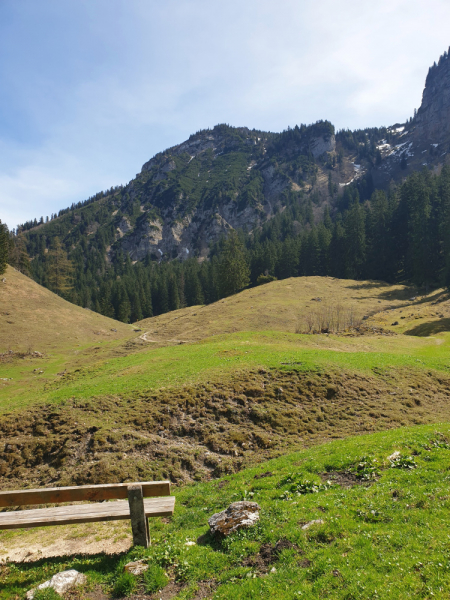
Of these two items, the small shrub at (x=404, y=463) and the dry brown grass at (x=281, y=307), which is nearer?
the small shrub at (x=404, y=463)

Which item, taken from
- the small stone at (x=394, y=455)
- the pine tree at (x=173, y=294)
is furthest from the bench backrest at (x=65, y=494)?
the pine tree at (x=173, y=294)

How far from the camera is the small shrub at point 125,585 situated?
20.5 feet

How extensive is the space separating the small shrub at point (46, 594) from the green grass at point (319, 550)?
0.48m

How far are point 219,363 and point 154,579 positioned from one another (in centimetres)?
1832

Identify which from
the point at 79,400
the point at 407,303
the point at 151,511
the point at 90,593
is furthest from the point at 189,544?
the point at 407,303

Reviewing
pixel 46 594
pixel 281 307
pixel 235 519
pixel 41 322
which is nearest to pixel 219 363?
pixel 235 519

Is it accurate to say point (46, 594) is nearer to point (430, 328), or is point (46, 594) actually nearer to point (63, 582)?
point (63, 582)

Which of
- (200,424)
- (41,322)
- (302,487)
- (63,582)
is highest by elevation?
(41,322)

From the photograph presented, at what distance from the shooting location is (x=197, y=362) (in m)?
25.7

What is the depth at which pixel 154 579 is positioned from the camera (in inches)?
256

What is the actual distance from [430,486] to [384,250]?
351ft

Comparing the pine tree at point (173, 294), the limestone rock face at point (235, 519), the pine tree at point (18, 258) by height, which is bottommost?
the limestone rock face at point (235, 519)

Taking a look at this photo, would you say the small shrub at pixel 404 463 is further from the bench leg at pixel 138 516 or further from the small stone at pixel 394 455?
the bench leg at pixel 138 516

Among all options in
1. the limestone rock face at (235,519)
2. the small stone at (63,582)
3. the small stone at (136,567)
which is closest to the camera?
the small stone at (63,582)
